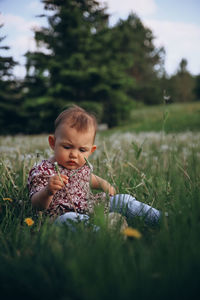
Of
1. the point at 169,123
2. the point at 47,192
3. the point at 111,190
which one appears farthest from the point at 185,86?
the point at 47,192

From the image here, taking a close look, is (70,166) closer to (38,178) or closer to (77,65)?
(38,178)

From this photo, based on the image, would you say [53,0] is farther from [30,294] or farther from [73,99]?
[73,99]

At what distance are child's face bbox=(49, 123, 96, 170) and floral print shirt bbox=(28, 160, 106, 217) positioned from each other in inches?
3.4

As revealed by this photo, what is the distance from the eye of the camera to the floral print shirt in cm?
208

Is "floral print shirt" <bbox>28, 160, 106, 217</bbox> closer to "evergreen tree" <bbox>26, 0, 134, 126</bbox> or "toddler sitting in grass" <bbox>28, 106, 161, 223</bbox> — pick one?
"toddler sitting in grass" <bbox>28, 106, 161, 223</bbox>

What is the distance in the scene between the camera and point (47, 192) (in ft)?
6.01

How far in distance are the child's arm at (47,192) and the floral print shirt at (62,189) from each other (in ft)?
0.40

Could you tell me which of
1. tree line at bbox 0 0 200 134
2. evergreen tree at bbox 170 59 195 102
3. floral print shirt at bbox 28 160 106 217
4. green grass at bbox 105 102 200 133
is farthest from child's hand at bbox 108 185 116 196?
evergreen tree at bbox 170 59 195 102

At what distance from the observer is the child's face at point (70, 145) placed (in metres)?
2.09

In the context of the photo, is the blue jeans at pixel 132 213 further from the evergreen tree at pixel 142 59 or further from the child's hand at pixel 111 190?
→ the evergreen tree at pixel 142 59

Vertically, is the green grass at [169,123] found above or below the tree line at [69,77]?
below

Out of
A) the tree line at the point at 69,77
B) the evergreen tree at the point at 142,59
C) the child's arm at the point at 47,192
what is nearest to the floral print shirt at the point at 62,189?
the child's arm at the point at 47,192

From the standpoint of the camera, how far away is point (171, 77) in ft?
147

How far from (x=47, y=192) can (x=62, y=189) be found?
1.11ft
